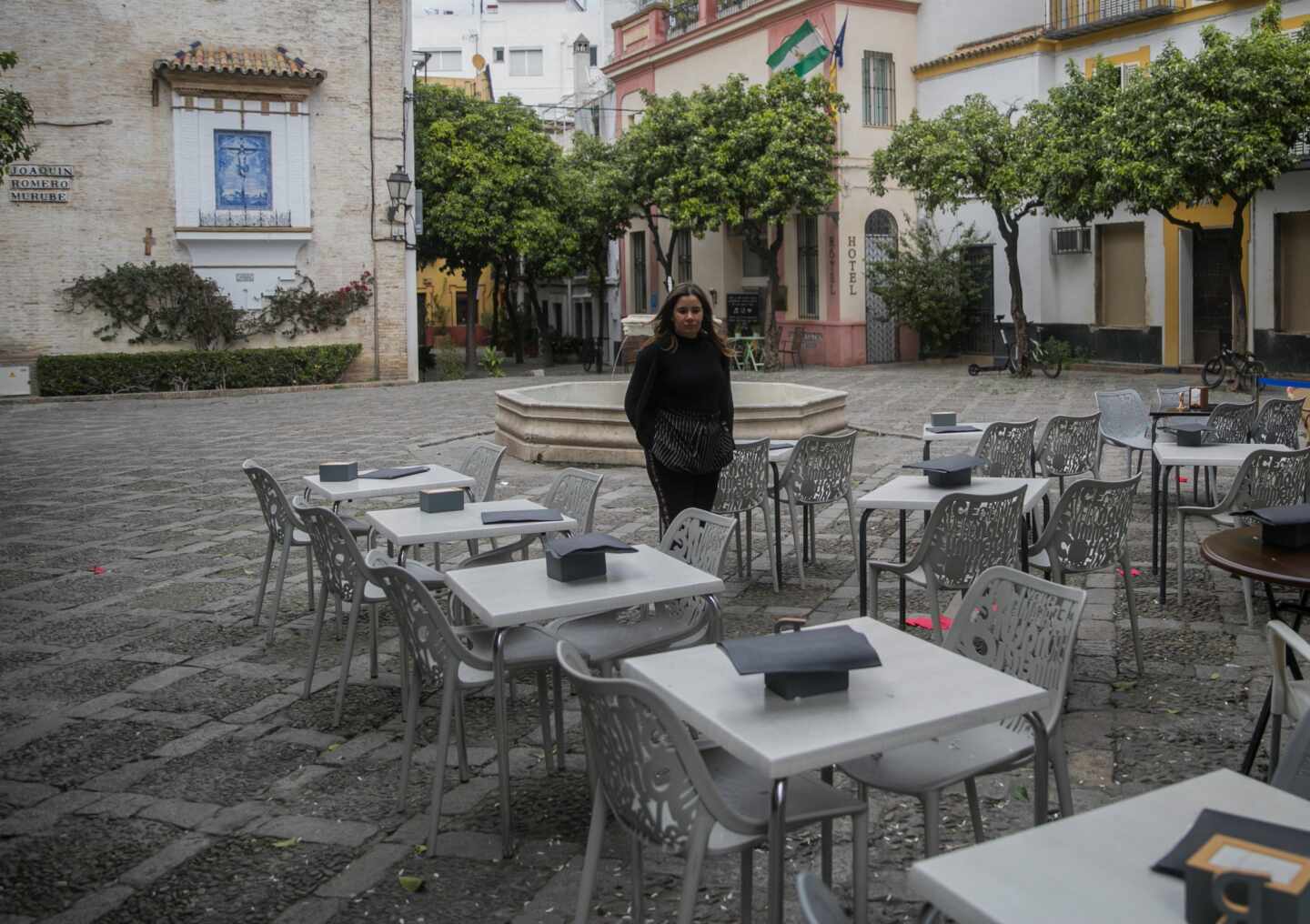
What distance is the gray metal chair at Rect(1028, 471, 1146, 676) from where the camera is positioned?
5219 mm

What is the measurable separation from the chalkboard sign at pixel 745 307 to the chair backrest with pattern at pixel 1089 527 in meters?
24.3

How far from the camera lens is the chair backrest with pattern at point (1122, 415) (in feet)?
31.0

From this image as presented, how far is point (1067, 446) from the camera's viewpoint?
→ 7.98 metres

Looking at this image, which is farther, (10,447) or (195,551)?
(10,447)

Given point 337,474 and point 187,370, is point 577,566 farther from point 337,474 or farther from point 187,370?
point 187,370

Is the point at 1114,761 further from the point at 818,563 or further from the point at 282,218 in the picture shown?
the point at 282,218

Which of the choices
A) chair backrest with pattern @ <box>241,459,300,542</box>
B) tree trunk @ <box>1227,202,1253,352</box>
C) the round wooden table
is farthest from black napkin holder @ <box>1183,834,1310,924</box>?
tree trunk @ <box>1227,202,1253,352</box>

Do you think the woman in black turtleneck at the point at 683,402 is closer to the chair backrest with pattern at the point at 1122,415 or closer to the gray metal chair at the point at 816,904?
the gray metal chair at the point at 816,904

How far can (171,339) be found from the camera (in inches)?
936

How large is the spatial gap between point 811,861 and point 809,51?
25.3 meters

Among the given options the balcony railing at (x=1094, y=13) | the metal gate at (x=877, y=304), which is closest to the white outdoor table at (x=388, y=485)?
the balcony railing at (x=1094, y=13)

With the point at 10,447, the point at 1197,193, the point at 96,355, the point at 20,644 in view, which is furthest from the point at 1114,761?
the point at 96,355

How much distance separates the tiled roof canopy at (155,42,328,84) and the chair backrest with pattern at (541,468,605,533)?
66.1 feet

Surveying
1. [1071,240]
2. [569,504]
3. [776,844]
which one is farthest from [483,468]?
[1071,240]
